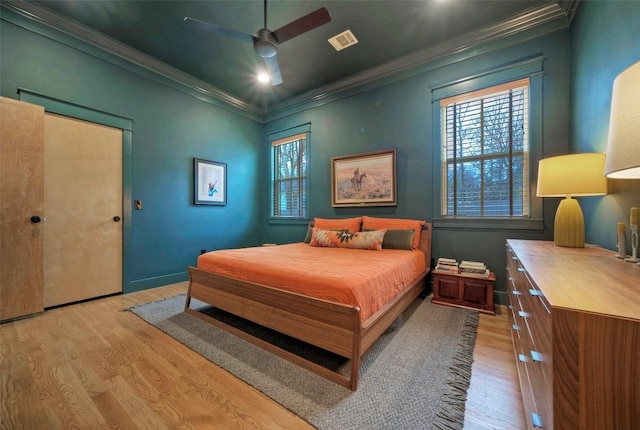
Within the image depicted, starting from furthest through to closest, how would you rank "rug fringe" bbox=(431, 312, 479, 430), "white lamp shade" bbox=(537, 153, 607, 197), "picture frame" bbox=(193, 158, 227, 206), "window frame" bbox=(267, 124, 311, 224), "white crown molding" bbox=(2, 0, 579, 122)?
"window frame" bbox=(267, 124, 311, 224) → "picture frame" bbox=(193, 158, 227, 206) → "white crown molding" bbox=(2, 0, 579, 122) → "white lamp shade" bbox=(537, 153, 607, 197) → "rug fringe" bbox=(431, 312, 479, 430)

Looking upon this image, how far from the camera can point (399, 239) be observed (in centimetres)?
284

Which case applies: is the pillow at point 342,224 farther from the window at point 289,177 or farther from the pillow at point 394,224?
the window at point 289,177

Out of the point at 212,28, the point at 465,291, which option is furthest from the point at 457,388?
the point at 212,28

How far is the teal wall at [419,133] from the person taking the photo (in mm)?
2463

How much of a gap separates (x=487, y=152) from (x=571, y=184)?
120cm

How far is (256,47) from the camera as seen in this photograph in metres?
2.21

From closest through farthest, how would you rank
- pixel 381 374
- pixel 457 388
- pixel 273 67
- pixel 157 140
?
1. pixel 457 388
2. pixel 381 374
3. pixel 273 67
4. pixel 157 140

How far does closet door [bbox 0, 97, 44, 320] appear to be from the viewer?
7.34 ft

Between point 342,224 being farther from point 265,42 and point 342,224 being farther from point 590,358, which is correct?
point 590,358

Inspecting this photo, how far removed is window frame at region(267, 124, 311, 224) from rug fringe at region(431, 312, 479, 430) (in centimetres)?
292

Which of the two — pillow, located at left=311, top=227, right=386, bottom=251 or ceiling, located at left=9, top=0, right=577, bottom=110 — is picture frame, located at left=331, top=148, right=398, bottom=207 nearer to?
pillow, located at left=311, top=227, right=386, bottom=251

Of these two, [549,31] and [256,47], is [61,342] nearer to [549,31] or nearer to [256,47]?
[256,47]

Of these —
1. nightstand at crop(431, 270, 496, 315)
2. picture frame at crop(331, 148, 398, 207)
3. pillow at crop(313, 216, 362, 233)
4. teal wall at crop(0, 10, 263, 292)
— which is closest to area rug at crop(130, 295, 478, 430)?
nightstand at crop(431, 270, 496, 315)

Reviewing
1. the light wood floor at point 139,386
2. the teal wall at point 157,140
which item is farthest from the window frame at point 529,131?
the teal wall at point 157,140
